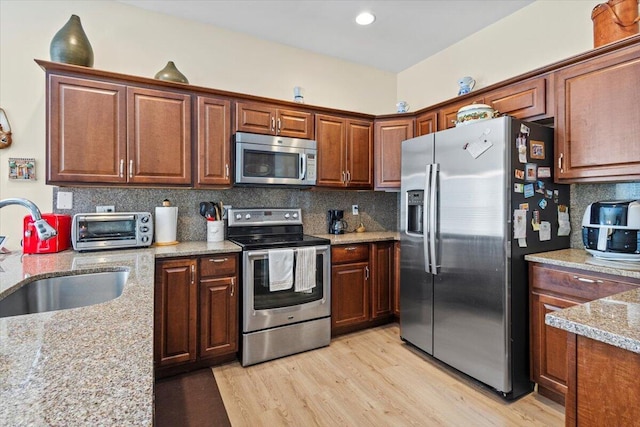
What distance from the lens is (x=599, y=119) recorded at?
2.01 meters

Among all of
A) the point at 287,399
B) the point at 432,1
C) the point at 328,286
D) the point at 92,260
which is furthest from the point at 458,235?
the point at 92,260

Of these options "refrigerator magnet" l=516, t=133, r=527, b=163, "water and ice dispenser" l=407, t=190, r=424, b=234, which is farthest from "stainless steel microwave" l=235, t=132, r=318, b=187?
"refrigerator magnet" l=516, t=133, r=527, b=163

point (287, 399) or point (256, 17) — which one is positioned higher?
point (256, 17)

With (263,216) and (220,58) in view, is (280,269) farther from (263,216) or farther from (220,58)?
(220,58)

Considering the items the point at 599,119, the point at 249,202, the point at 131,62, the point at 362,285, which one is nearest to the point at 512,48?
the point at 599,119

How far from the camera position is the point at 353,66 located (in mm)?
3711

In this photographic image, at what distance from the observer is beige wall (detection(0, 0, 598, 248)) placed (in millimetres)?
2305

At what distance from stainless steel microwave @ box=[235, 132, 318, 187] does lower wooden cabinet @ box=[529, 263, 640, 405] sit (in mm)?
1890

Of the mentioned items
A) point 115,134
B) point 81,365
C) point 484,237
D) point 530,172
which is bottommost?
point 81,365

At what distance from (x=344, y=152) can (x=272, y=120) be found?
0.80 meters

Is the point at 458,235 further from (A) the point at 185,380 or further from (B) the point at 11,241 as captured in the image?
(B) the point at 11,241

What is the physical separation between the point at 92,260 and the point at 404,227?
2.24 m

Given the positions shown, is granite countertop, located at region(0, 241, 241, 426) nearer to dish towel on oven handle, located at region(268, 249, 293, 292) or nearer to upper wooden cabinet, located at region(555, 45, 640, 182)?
dish towel on oven handle, located at region(268, 249, 293, 292)

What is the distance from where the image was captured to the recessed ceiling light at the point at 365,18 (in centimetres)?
275
